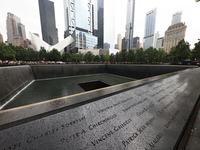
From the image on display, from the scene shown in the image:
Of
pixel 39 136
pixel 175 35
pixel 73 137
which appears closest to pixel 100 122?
pixel 73 137

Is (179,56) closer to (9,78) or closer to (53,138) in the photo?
(53,138)

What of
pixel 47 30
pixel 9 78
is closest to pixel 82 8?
pixel 47 30

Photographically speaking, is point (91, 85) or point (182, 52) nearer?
point (91, 85)

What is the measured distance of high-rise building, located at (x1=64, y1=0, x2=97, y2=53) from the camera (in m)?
64.0

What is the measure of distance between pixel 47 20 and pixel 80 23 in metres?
62.1

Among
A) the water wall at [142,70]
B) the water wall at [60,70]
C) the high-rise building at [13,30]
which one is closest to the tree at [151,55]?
the water wall at [142,70]

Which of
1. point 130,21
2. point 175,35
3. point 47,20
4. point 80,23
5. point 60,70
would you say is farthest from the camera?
point 130,21

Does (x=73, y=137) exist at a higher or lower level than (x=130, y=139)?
higher

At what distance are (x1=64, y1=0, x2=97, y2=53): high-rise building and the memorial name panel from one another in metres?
66.3

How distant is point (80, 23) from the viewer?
75125 mm

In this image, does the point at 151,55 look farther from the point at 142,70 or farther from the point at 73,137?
the point at 73,137

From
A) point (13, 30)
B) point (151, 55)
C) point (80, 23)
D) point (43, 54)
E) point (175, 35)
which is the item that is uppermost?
point (13, 30)

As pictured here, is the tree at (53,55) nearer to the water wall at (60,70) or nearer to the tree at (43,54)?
the tree at (43,54)

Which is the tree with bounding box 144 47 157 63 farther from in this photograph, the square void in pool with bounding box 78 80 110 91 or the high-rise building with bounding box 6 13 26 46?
the high-rise building with bounding box 6 13 26 46
